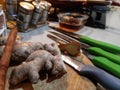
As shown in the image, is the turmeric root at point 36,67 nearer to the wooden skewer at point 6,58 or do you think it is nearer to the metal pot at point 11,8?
the wooden skewer at point 6,58

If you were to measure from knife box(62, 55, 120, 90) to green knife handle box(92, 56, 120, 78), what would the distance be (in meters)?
0.04

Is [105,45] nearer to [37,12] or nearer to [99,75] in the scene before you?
[99,75]

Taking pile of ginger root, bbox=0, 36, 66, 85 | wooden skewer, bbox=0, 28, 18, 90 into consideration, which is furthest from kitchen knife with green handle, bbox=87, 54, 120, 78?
wooden skewer, bbox=0, 28, 18, 90

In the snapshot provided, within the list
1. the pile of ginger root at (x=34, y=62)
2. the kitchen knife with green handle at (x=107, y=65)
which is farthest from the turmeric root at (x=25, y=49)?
the kitchen knife with green handle at (x=107, y=65)

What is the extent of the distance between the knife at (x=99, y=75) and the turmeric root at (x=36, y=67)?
2.2 inches

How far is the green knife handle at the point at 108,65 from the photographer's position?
0.47m

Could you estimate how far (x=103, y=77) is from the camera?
427mm

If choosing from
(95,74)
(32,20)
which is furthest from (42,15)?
(95,74)

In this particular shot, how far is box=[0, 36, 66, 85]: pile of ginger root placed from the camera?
405 mm

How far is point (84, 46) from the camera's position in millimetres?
640

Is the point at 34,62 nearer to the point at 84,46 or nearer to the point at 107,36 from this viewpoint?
the point at 84,46

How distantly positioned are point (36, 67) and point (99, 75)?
5.8 inches

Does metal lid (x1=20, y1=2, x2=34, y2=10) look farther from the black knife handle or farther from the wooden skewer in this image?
the black knife handle

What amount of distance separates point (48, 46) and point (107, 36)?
44 cm
